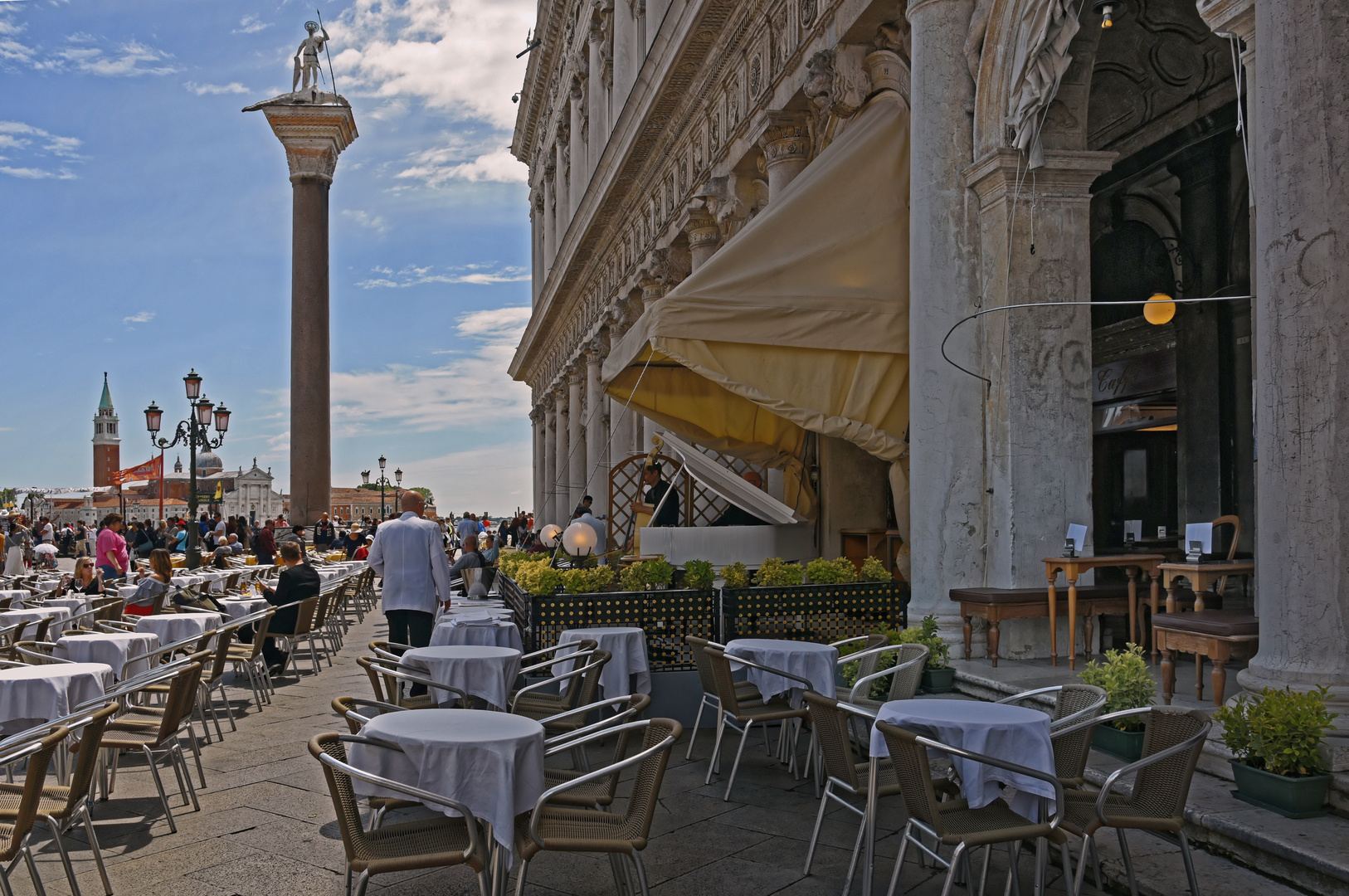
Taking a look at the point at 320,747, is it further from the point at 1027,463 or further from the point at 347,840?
the point at 1027,463

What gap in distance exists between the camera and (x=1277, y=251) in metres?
4.96

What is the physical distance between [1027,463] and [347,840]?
5.64 meters

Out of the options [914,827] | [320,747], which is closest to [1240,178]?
[914,827]

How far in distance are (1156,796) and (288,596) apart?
854 cm

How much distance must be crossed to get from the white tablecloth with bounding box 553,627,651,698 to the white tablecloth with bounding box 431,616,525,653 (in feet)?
1.46

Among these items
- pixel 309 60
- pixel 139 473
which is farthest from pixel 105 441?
pixel 309 60

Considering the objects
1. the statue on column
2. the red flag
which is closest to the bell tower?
the red flag

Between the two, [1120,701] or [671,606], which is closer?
[1120,701]

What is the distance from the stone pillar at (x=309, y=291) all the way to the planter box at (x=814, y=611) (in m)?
19.8

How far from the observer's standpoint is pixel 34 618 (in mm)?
9148

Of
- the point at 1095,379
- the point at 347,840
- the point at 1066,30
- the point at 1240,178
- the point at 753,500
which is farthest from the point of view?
the point at 1095,379

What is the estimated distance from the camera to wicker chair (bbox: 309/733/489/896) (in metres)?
3.67

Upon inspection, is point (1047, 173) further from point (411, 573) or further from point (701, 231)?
point (701, 231)

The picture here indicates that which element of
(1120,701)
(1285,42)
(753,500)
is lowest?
(1120,701)
